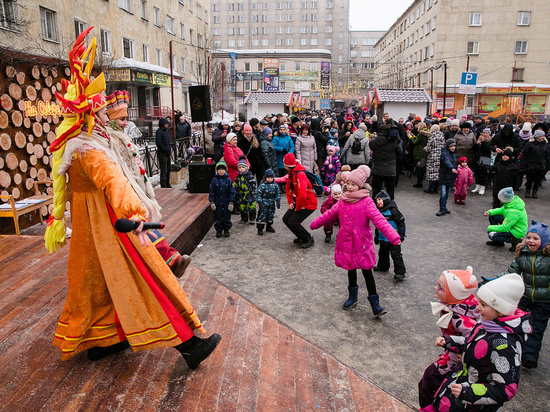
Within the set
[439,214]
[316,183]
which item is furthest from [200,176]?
[439,214]

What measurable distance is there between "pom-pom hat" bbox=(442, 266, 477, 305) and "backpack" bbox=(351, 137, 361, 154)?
7.64 meters

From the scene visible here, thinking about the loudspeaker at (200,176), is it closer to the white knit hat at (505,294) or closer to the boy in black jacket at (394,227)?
the boy in black jacket at (394,227)

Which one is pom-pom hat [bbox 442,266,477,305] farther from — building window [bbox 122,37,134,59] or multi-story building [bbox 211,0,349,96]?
multi-story building [bbox 211,0,349,96]

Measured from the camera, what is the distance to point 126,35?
25.2 m

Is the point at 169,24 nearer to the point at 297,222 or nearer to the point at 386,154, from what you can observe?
the point at 386,154

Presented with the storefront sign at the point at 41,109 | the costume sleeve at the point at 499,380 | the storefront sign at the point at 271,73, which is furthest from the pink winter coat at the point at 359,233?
the storefront sign at the point at 271,73

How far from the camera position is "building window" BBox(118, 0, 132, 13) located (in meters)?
24.7

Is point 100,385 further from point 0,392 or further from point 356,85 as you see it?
point 356,85

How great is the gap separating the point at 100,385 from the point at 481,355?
235cm

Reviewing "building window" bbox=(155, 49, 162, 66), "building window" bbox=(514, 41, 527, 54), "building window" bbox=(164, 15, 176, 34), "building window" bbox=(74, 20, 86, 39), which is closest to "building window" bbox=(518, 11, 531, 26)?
"building window" bbox=(514, 41, 527, 54)

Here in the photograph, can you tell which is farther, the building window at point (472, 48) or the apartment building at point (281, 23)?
the apartment building at point (281, 23)

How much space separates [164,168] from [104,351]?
834 cm

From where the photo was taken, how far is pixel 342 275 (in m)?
Result: 5.74

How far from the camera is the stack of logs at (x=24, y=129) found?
251 inches
